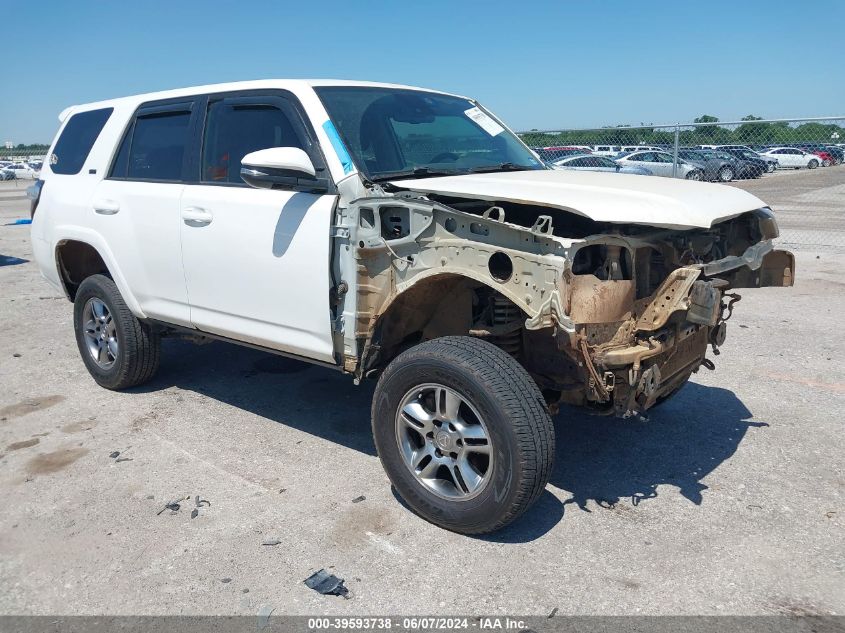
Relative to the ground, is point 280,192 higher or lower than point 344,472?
higher

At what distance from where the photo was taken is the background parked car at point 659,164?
13.3m

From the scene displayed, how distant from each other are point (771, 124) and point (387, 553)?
10.8 meters

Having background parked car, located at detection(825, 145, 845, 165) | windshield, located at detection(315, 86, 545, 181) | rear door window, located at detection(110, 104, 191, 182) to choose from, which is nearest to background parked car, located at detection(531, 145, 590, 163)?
background parked car, located at detection(825, 145, 845, 165)

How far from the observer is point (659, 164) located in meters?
14.3

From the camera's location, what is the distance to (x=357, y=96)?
423cm

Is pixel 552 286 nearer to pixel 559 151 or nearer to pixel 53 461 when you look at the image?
pixel 53 461

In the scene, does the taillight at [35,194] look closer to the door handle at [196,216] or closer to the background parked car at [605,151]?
the door handle at [196,216]

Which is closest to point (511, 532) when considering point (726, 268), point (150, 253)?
point (726, 268)

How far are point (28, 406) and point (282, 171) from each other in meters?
2.96

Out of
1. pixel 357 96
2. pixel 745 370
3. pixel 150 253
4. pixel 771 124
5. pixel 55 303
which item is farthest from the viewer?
pixel 771 124

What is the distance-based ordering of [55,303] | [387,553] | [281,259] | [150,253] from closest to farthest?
[387,553], [281,259], [150,253], [55,303]

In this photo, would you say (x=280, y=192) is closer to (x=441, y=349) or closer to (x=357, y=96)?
(x=357, y=96)

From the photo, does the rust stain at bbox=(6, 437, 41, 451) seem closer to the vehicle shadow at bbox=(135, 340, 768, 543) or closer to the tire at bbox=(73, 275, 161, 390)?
the tire at bbox=(73, 275, 161, 390)

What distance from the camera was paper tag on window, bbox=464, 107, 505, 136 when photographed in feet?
15.8
